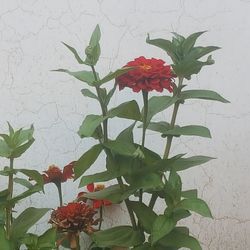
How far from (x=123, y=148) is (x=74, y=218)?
132 mm

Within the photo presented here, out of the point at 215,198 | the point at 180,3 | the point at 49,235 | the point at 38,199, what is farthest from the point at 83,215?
the point at 180,3

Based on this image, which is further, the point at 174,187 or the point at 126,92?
the point at 126,92

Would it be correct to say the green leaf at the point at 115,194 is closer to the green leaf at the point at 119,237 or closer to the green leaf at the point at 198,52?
the green leaf at the point at 119,237

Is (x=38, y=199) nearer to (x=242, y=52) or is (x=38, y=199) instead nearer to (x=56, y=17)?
(x=56, y=17)

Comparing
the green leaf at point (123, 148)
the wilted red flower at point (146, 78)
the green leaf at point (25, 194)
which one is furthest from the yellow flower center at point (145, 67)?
the green leaf at point (25, 194)

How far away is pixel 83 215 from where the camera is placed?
2.35ft

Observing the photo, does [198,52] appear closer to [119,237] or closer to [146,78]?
[146,78]

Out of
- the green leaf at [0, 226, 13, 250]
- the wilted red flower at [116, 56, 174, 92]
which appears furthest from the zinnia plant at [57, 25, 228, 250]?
the green leaf at [0, 226, 13, 250]

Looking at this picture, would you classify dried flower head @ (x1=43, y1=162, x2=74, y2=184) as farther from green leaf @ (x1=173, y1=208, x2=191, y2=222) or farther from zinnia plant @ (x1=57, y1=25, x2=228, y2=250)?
green leaf @ (x1=173, y1=208, x2=191, y2=222)

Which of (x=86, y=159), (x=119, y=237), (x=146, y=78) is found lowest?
(x=119, y=237)

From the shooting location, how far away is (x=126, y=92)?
2.97ft

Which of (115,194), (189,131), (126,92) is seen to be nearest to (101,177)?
(115,194)

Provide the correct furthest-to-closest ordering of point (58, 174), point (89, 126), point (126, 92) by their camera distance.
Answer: point (126, 92), point (58, 174), point (89, 126)

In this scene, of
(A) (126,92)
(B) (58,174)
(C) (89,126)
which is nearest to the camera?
(C) (89,126)
